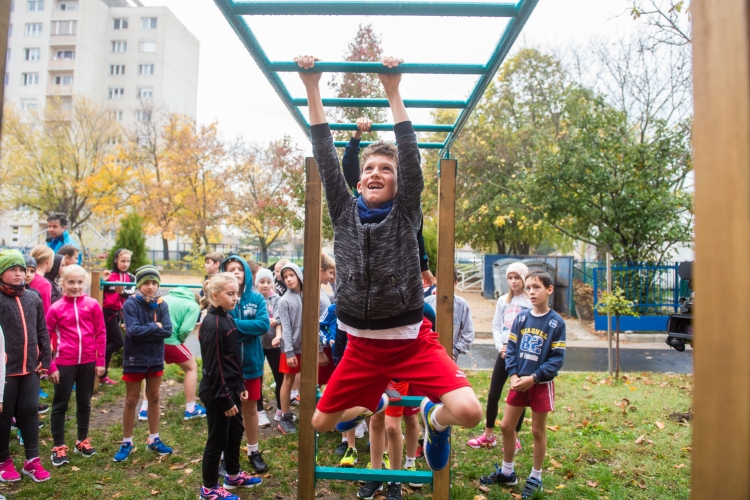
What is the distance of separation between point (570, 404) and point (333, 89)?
7029mm

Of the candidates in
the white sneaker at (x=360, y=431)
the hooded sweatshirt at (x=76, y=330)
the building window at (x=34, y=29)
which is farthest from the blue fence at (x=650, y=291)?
the building window at (x=34, y=29)

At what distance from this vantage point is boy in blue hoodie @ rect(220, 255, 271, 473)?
12.4 ft

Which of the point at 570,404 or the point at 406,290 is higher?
the point at 406,290

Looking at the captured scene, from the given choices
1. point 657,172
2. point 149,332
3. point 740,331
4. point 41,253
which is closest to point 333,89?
point 41,253

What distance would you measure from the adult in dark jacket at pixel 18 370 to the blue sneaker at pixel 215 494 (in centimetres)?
131

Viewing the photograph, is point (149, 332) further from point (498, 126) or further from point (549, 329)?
point (498, 126)

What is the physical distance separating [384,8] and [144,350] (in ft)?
11.0

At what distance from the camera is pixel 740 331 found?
78cm

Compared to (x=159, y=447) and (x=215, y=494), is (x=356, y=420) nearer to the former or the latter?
(x=215, y=494)

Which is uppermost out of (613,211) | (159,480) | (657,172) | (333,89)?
(333,89)

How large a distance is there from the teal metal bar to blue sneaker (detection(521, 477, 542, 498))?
3.06 metres

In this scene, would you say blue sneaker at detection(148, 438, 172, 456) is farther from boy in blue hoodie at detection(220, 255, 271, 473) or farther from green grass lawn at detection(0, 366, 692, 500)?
boy in blue hoodie at detection(220, 255, 271, 473)

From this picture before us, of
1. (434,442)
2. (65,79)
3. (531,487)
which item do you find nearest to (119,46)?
(65,79)

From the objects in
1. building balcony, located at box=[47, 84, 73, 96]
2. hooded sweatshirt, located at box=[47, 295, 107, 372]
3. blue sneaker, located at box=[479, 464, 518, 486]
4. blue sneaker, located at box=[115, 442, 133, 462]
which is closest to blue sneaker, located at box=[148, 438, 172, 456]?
blue sneaker, located at box=[115, 442, 133, 462]
